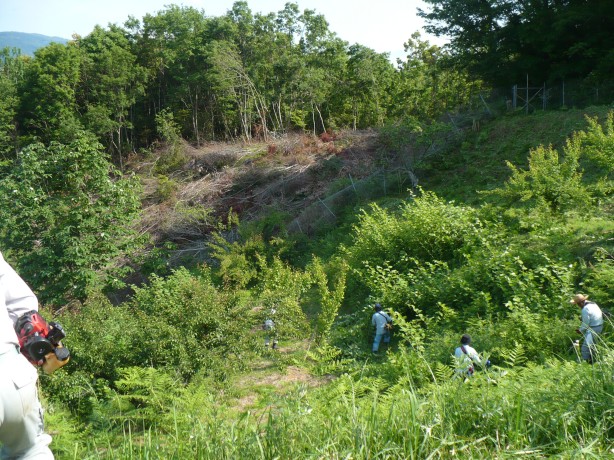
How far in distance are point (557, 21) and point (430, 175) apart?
23.3 ft

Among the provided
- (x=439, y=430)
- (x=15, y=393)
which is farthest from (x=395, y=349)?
(x=15, y=393)

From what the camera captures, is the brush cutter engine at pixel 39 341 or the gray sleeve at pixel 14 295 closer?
the gray sleeve at pixel 14 295

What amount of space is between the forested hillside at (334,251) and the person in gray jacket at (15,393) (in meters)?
0.68

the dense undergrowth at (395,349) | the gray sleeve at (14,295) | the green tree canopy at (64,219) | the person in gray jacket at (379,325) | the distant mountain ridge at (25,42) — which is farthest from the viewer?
the distant mountain ridge at (25,42)

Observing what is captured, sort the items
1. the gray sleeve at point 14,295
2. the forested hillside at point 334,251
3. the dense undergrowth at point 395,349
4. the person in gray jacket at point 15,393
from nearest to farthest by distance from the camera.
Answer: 1. the person in gray jacket at point 15,393
2. the gray sleeve at point 14,295
3. the dense undergrowth at point 395,349
4. the forested hillside at point 334,251

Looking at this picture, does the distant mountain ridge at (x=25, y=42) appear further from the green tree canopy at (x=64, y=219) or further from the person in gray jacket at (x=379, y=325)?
the person in gray jacket at (x=379, y=325)

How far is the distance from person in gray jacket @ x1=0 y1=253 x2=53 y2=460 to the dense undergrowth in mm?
627

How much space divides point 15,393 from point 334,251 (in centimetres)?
1344

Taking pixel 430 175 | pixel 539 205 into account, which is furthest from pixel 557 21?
pixel 539 205

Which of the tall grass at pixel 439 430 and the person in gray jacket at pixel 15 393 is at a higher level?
the person in gray jacket at pixel 15 393

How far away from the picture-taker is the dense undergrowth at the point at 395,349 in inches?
120

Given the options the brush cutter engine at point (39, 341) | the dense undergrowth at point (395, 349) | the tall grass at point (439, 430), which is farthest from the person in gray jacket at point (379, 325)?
the brush cutter engine at point (39, 341)

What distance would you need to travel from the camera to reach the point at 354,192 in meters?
19.1

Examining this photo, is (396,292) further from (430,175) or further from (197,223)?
(197,223)
